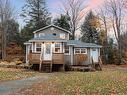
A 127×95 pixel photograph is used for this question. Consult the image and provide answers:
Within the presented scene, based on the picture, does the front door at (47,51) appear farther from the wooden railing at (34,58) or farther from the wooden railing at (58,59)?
the wooden railing at (34,58)

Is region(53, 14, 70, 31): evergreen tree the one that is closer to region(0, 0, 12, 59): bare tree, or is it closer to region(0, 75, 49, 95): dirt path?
region(0, 0, 12, 59): bare tree

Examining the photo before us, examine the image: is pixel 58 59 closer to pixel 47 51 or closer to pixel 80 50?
pixel 47 51

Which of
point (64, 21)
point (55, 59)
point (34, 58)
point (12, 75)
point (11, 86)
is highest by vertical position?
point (64, 21)

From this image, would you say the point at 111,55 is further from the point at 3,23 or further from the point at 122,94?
the point at 122,94

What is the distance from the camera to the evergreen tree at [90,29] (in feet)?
230

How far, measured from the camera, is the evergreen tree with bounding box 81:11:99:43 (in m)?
70.2

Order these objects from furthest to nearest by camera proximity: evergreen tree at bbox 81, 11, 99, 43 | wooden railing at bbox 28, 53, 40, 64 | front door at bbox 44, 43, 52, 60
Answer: evergreen tree at bbox 81, 11, 99, 43 < front door at bbox 44, 43, 52, 60 < wooden railing at bbox 28, 53, 40, 64

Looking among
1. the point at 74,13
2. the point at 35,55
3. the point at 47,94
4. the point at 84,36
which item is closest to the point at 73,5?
the point at 74,13

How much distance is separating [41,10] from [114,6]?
19091mm

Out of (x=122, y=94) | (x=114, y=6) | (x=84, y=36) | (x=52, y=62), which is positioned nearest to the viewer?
(x=122, y=94)

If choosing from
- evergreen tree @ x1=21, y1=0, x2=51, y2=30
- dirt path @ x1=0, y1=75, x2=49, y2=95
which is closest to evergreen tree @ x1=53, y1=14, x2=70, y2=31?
evergreen tree @ x1=21, y1=0, x2=51, y2=30

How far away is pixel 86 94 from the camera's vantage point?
46.0 ft

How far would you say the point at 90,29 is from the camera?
72.1m

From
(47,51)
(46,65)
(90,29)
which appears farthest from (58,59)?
(90,29)
